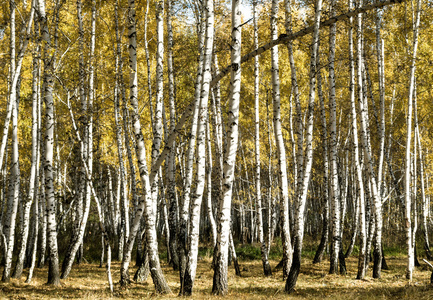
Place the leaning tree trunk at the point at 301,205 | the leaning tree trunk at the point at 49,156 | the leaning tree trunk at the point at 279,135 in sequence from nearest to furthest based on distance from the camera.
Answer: the leaning tree trunk at the point at 301,205
the leaning tree trunk at the point at 49,156
the leaning tree trunk at the point at 279,135

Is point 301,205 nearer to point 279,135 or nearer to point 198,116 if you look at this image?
point 279,135

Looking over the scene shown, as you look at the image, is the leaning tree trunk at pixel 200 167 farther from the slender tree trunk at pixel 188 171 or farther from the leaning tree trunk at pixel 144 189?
the leaning tree trunk at pixel 144 189

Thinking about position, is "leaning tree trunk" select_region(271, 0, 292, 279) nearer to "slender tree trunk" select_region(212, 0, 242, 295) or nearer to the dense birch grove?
the dense birch grove

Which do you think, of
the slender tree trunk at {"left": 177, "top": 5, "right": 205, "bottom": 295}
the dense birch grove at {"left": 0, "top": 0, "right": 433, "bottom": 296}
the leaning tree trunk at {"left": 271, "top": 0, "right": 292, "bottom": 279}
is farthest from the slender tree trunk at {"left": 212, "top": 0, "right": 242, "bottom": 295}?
the leaning tree trunk at {"left": 271, "top": 0, "right": 292, "bottom": 279}

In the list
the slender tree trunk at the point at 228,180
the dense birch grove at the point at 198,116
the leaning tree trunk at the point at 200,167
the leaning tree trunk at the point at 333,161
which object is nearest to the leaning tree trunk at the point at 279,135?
the dense birch grove at the point at 198,116

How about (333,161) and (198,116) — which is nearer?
(198,116)

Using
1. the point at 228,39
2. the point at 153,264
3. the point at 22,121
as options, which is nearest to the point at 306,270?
the point at 153,264

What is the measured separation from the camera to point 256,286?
→ 8.59m

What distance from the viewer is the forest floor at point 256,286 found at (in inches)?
275

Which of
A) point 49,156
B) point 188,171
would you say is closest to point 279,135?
point 188,171

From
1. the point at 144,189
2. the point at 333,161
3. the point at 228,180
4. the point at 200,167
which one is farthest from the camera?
the point at 333,161

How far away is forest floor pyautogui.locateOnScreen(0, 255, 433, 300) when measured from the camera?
698cm

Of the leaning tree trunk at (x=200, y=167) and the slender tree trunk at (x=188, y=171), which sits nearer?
the leaning tree trunk at (x=200, y=167)

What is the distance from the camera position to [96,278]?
1000cm
